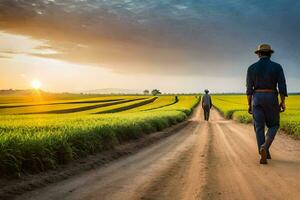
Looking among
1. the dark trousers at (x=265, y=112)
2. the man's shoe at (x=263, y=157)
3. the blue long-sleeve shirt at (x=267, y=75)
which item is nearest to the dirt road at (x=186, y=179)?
the man's shoe at (x=263, y=157)

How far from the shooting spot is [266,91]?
35.7 feet

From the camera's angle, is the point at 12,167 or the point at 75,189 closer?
the point at 75,189

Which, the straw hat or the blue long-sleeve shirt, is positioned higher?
the straw hat

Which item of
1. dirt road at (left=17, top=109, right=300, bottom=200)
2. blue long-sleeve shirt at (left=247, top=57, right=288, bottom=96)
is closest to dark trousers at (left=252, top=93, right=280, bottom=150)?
blue long-sleeve shirt at (left=247, top=57, right=288, bottom=96)

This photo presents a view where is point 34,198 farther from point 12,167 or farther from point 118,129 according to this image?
point 118,129

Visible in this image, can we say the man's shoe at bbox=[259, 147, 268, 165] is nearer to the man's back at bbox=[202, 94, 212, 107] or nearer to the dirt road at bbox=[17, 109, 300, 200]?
the dirt road at bbox=[17, 109, 300, 200]

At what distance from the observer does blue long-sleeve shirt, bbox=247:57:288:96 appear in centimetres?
1084

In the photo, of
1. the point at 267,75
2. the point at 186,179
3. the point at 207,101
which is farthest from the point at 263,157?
the point at 207,101

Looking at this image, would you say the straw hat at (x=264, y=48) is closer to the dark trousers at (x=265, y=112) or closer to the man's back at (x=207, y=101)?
the dark trousers at (x=265, y=112)

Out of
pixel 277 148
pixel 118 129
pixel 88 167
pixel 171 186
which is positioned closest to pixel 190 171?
pixel 171 186

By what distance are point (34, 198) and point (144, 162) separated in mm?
4235

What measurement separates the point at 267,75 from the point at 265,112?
0.94m

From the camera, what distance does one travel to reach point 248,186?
729cm

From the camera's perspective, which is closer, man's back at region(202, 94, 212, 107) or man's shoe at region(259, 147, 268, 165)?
man's shoe at region(259, 147, 268, 165)
